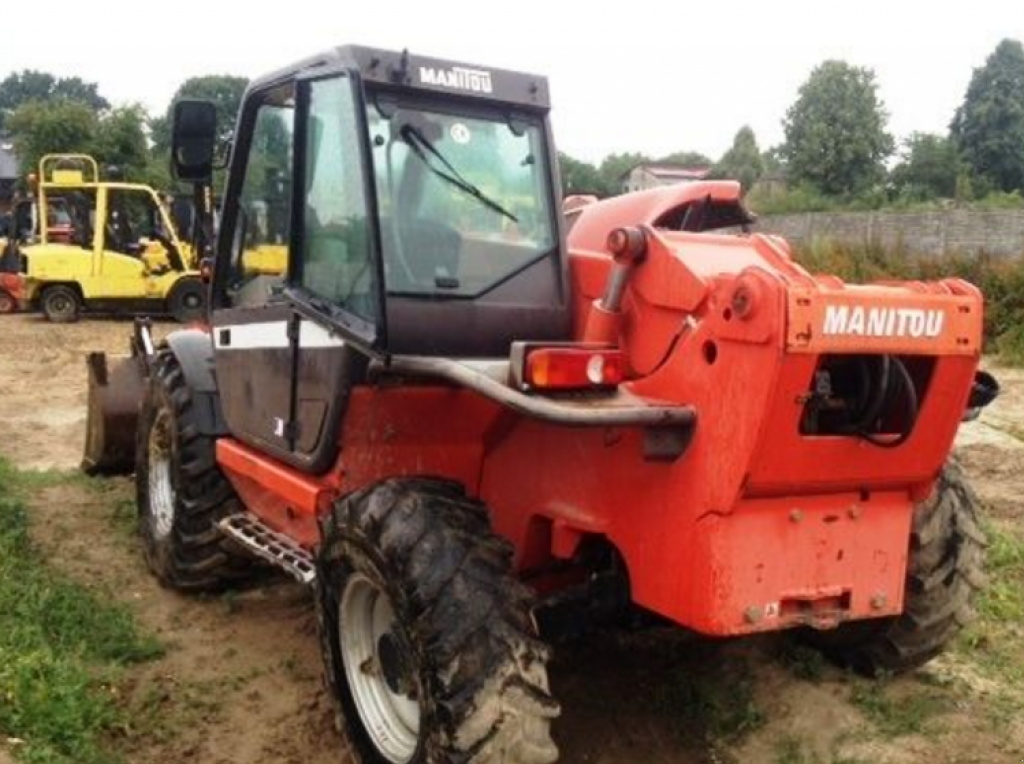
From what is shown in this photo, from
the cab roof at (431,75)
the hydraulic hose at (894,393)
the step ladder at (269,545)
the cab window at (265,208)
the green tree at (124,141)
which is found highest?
the green tree at (124,141)

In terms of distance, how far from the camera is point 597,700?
4266 mm

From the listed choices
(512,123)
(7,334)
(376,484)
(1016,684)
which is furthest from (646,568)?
(7,334)

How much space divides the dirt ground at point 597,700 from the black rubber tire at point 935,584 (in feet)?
0.55

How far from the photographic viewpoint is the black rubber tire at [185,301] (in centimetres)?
1747

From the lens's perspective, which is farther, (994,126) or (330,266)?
(994,126)

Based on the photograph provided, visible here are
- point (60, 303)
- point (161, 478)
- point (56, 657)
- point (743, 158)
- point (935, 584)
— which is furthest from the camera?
point (743, 158)

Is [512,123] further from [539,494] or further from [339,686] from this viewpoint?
[339,686]

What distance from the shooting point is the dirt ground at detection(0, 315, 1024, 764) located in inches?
154

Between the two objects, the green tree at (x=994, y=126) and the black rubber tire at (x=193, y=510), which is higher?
the green tree at (x=994, y=126)

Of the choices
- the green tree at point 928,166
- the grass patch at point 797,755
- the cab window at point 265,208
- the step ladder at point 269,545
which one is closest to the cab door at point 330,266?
the cab window at point 265,208

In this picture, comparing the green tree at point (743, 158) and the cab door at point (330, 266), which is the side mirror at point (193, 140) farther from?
the green tree at point (743, 158)

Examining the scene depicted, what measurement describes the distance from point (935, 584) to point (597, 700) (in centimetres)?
123

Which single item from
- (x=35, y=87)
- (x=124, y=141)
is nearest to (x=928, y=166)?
(x=124, y=141)

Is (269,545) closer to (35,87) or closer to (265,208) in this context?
(265,208)
